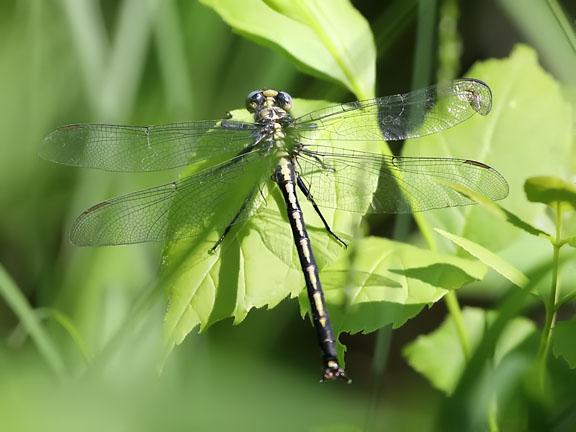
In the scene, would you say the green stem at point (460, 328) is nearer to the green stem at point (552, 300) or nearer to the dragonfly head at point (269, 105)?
the green stem at point (552, 300)

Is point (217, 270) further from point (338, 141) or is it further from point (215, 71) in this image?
point (215, 71)

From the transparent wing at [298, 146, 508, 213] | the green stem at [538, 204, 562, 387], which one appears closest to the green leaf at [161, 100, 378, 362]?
the transparent wing at [298, 146, 508, 213]

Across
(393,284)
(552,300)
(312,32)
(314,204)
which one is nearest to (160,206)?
(314,204)

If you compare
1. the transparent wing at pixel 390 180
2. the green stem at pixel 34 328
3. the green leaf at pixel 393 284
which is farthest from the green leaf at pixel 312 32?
the green stem at pixel 34 328

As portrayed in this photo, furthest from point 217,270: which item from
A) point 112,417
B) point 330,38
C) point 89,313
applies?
point 89,313

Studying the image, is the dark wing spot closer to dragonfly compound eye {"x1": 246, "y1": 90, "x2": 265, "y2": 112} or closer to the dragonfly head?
the dragonfly head

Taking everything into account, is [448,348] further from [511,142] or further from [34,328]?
[34,328]
